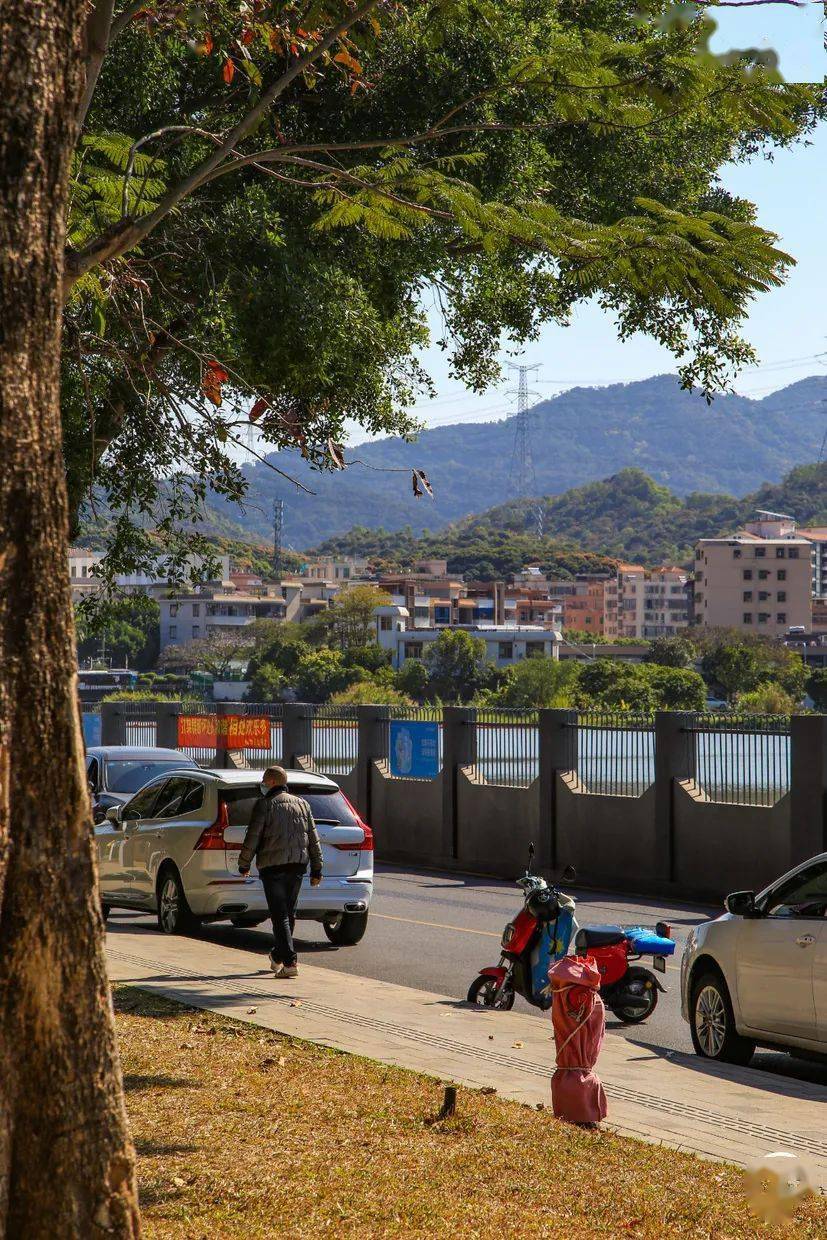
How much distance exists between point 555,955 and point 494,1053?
193 centimetres

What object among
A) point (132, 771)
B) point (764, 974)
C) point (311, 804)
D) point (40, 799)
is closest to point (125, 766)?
point (132, 771)

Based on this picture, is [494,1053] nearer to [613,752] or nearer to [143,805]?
[143,805]

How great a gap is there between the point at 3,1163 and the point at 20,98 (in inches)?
124

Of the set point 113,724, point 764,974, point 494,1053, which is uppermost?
point 113,724

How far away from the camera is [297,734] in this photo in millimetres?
29109

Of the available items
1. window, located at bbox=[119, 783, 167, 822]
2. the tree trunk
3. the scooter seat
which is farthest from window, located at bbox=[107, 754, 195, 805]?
the tree trunk

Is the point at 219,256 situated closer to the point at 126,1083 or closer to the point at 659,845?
the point at 126,1083

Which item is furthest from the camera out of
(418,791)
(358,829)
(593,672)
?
(593,672)

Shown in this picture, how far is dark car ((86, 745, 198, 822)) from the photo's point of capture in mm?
20906

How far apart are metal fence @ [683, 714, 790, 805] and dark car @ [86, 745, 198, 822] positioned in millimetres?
6967

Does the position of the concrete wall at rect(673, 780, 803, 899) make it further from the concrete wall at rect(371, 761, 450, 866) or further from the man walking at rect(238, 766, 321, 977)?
the man walking at rect(238, 766, 321, 977)

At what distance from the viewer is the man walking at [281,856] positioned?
486 inches

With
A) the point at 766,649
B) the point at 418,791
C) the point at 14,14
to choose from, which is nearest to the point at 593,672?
the point at 766,649

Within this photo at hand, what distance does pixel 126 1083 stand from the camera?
7973 mm
